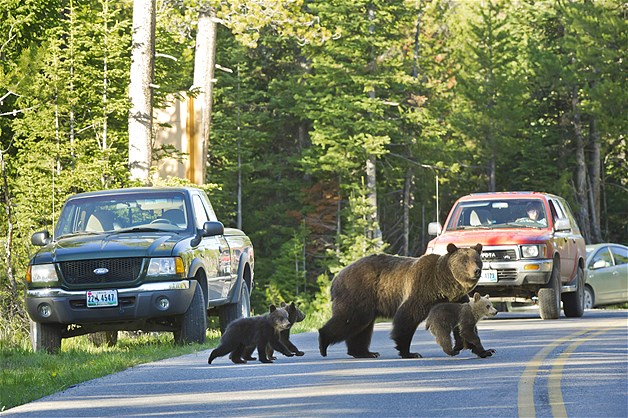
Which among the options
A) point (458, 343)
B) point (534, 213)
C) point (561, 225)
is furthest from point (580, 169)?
point (458, 343)

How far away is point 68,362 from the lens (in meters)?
14.5

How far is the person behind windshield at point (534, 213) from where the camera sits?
2355 cm

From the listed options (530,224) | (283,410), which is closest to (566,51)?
(530,224)

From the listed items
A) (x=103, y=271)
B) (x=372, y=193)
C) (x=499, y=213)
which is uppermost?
(x=372, y=193)

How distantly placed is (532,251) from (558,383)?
35.7 feet

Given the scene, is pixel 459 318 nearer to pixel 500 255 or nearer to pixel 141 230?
pixel 141 230

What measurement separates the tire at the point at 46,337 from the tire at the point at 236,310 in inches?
117

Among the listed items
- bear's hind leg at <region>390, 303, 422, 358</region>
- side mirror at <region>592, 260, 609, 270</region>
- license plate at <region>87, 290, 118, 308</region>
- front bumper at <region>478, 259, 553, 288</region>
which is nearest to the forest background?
side mirror at <region>592, 260, 609, 270</region>

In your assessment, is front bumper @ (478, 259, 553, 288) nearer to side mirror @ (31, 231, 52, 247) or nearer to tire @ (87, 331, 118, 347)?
tire @ (87, 331, 118, 347)

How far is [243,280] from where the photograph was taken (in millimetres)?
19344

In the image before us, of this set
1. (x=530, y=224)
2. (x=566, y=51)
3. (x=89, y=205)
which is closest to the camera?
(x=89, y=205)

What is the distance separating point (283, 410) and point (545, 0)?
5604cm

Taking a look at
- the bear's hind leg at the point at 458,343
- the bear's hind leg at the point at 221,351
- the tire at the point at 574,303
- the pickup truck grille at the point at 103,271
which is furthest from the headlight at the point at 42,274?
the tire at the point at 574,303

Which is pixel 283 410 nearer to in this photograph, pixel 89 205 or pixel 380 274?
pixel 380 274
